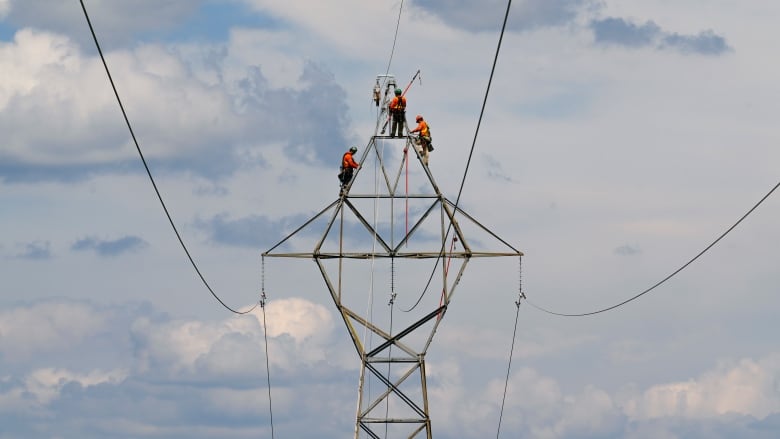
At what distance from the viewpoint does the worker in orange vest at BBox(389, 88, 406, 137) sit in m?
78.2

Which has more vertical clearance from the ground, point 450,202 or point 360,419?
point 450,202

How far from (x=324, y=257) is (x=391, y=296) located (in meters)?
3.10


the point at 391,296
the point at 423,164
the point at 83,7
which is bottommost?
the point at 83,7

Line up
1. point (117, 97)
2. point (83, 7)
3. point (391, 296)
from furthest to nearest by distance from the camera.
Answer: point (391, 296), point (117, 97), point (83, 7)

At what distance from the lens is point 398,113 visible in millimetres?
78375

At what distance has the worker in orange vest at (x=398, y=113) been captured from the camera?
78188 mm

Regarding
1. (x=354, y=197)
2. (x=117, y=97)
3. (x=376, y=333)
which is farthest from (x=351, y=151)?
(x=117, y=97)

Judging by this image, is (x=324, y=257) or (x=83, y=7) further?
(x=324, y=257)

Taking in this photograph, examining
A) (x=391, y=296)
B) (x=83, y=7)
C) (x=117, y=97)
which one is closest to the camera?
(x=83, y=7)

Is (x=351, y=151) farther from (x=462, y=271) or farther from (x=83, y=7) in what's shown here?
(x=83, y=7)

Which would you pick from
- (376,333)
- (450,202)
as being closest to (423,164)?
(450,202)

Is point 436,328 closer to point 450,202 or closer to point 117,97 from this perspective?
point 450,202

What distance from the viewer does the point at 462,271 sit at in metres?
77.1

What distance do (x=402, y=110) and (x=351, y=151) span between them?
2.50 metres
